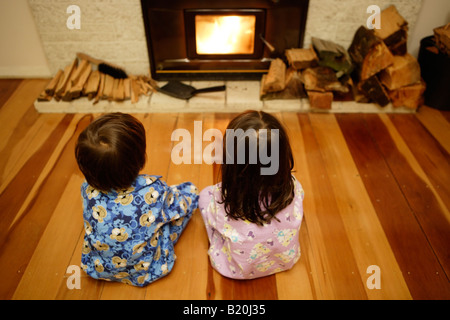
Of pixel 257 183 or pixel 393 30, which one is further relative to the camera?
pixel 393 30

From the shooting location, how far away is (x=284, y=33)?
211 cm

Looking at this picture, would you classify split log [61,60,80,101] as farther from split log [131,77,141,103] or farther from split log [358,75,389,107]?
split log [358,75,389,107]

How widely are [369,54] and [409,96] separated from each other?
34 cm

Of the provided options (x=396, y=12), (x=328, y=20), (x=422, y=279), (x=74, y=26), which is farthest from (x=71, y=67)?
(x=422, y=279)

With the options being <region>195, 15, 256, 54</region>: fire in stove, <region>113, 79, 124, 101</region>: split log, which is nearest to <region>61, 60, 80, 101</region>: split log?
<region>113, 79, 124, 101</region>: split log

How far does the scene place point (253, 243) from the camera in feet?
3.98

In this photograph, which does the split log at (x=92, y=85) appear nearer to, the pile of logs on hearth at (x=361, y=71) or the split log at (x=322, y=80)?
the pile of logs on hearth at (x=361, y=71)

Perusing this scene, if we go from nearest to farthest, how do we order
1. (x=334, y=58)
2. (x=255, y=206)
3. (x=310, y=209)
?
(x=255, y=206) < (x=310, y=209) < (x=334, y=58)

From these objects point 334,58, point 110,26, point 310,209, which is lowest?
point 310,209

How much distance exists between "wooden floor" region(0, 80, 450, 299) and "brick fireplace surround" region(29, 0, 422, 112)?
66mm

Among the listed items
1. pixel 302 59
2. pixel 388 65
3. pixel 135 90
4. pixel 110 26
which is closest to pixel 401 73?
pixel 388 65

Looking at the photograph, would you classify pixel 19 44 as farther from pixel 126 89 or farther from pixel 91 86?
pixel 126 89

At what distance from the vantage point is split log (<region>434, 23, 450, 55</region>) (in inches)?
75.0

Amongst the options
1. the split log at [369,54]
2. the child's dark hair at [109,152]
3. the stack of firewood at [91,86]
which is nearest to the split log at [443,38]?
the split log at [369,54]
